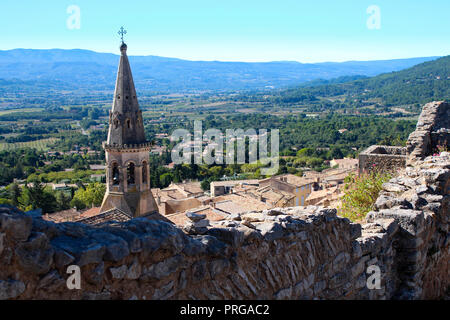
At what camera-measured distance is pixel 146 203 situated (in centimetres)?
1786

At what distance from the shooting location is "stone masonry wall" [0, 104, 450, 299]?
9.46 feet

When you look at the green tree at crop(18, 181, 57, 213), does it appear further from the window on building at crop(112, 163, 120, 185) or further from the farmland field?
the farmland field

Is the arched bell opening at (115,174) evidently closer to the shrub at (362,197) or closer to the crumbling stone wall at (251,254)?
the shrub at (362,197)

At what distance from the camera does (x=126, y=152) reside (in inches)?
687

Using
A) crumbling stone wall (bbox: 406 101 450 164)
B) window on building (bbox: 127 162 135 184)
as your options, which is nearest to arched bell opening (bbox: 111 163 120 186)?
Result: window on building (bbox: 127 162 135 184)

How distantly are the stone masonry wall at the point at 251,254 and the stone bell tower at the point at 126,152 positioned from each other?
40.0ft

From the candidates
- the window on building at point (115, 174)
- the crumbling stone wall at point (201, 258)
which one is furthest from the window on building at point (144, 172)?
the crumbling stone wall at point (201, 258)

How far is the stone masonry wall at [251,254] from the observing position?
288 centimetres

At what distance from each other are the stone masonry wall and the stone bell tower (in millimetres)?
12180

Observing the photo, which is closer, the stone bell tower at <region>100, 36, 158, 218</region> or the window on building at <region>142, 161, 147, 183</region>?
the stone bell tower at <region>100, 36, 158, 218</region>

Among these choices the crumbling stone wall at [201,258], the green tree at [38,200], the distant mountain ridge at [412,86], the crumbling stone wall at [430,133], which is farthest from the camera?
the distant mountain ridge at [412,86]

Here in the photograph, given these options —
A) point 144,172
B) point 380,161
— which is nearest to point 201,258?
point 380,161
